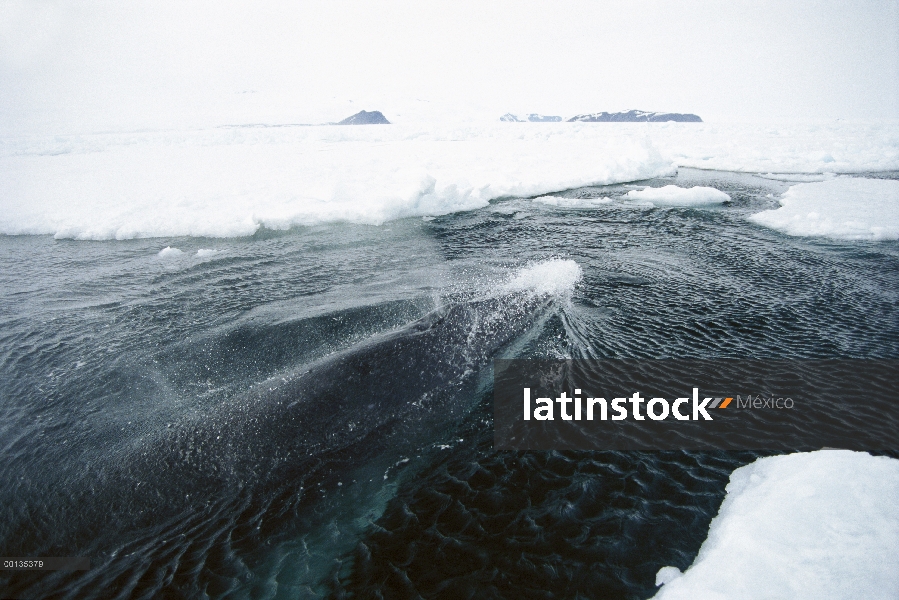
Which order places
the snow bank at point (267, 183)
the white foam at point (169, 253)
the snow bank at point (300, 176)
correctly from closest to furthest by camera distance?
1. the white foam at point (169, 253)
2. the snow bank at point (267, 183)
3. the snow bank at point (300, 176)

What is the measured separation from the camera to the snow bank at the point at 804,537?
435cm

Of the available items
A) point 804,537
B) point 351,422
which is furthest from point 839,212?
point 351,422

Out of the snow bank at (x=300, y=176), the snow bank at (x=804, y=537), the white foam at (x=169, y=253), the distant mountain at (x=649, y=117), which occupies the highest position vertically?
the distant mountain at (x=649, y=117)

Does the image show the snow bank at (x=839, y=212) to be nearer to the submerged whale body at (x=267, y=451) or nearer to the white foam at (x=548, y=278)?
the white foam at (x=548, y=278)

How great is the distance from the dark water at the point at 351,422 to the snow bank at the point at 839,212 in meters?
3.39

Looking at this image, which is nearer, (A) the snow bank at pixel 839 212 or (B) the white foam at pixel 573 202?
(A) the snow bank at pixel 839 212

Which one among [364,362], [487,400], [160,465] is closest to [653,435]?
[487,400]

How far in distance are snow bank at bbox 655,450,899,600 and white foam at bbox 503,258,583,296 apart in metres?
6.06

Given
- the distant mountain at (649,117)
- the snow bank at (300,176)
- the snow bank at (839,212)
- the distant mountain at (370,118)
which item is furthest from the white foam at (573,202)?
the distant mountain at (649,117)

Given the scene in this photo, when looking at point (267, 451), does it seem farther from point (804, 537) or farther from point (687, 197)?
point (687, 197)

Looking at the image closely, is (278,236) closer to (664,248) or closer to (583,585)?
(664,248)

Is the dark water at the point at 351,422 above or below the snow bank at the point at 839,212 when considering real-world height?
below

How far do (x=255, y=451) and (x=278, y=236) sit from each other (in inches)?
484

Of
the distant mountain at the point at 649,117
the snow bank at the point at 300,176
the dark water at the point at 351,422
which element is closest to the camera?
the dark water at the point at 351,422
